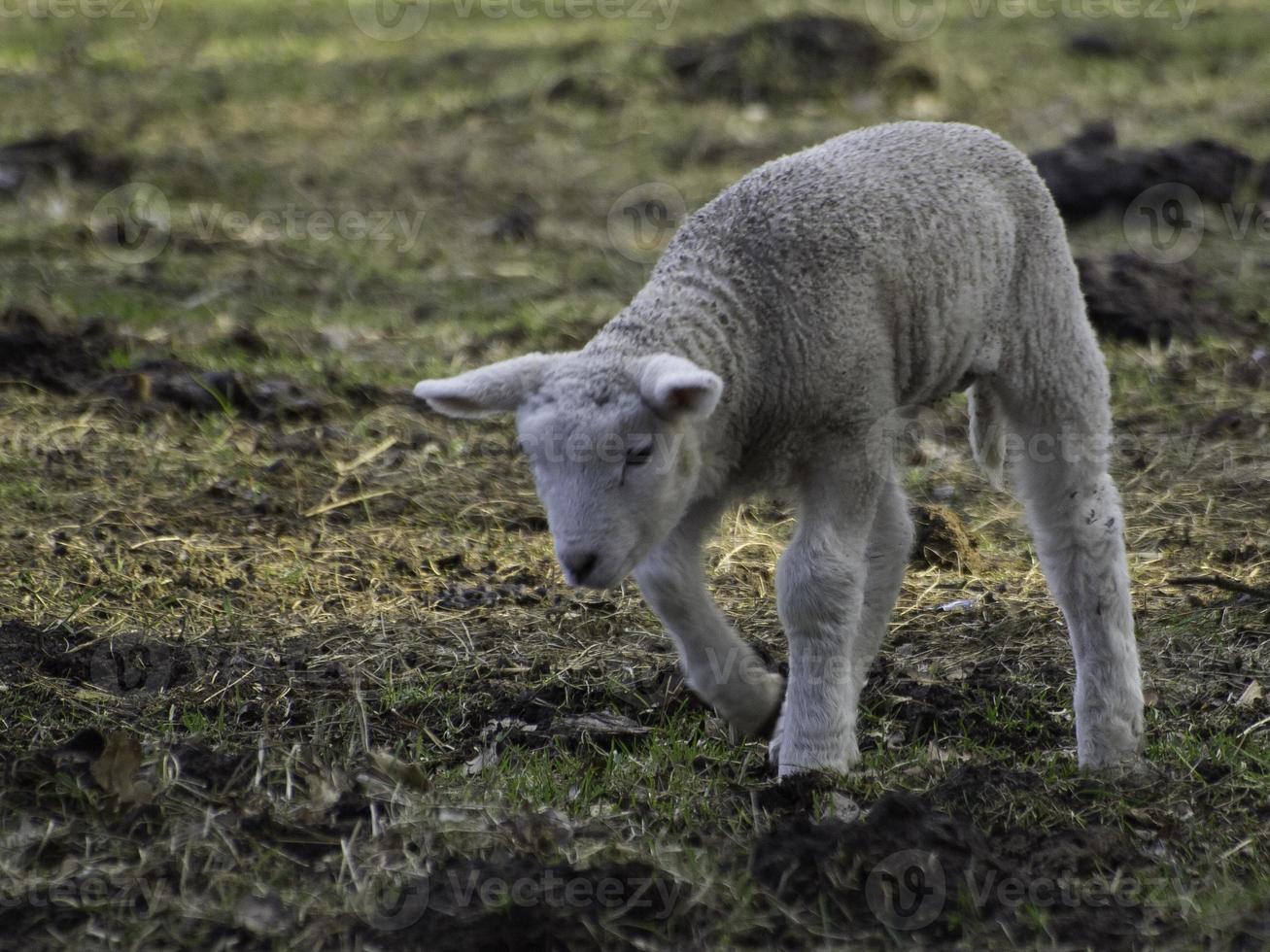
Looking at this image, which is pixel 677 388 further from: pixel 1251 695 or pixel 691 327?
pixel 1251 695

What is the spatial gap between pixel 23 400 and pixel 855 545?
427cm

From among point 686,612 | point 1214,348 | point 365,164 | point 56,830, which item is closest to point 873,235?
point 686,612

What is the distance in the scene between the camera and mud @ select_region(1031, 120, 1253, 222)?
9.84 metres

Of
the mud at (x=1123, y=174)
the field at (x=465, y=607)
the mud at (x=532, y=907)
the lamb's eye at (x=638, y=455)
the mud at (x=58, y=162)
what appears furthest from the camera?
the mud at (x=58, y=162)

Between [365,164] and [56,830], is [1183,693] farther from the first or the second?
[365,164]

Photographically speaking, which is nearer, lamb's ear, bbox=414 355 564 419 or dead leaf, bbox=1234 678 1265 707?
lamb's ear, bbox=414 355 564 419

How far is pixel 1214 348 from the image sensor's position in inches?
299

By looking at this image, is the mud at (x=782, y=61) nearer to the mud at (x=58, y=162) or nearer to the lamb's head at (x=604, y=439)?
the mud at (x=58, y=162)

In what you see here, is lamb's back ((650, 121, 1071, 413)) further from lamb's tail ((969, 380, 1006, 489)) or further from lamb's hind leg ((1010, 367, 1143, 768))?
lamb's hind leg ((1010, 367, 1143, 768))

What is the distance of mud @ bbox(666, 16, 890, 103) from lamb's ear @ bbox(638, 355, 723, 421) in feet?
30.7

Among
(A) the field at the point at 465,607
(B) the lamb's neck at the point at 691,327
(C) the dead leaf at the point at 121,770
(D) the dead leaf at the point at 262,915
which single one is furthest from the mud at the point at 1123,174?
(D) the dead leaf at the point at 262,915

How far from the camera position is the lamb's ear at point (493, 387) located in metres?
3.81

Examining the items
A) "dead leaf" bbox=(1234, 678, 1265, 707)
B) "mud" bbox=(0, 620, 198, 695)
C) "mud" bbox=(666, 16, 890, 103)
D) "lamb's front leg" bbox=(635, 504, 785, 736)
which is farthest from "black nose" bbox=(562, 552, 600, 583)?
"mud" bbox=(666, 16, 890, 103)

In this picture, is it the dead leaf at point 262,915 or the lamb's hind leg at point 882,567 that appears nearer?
the dead leaf at point 262,915
